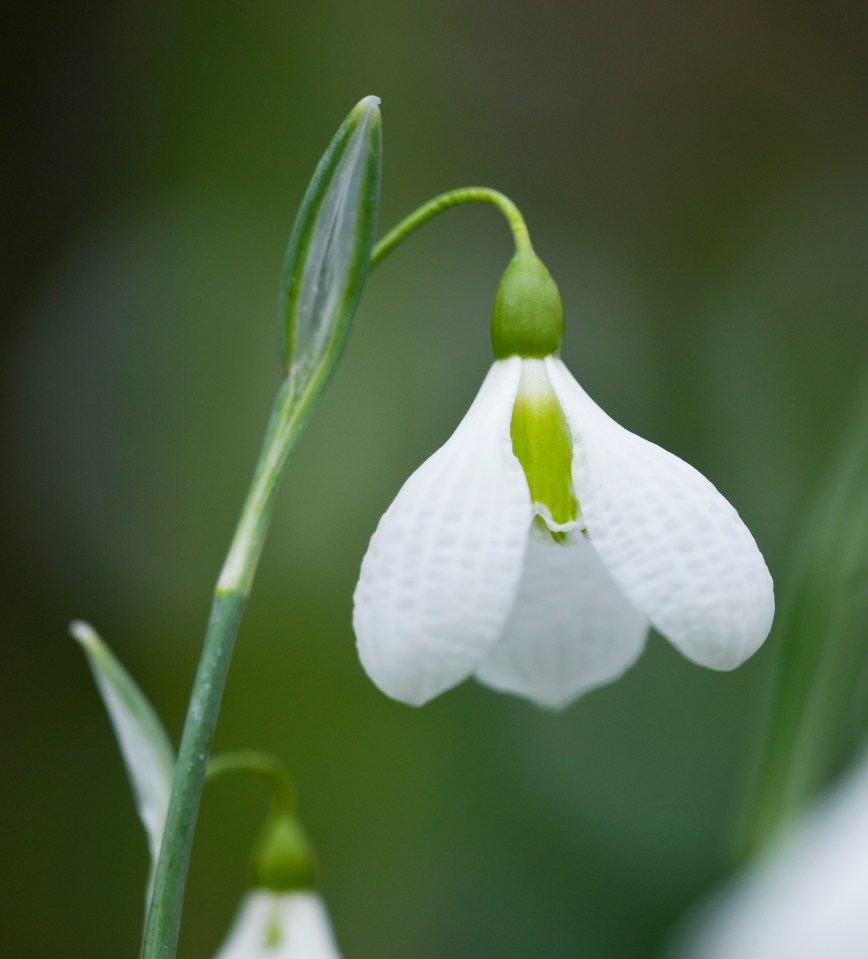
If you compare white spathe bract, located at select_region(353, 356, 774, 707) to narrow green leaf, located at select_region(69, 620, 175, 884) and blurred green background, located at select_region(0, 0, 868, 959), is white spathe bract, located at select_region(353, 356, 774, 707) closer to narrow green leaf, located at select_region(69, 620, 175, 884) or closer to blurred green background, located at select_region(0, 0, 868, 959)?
narrow green leaf, located at select_region(69, 620, 175, 884)

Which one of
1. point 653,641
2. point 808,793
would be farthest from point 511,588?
point 653,641

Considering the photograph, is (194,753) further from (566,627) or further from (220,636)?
(566,627)

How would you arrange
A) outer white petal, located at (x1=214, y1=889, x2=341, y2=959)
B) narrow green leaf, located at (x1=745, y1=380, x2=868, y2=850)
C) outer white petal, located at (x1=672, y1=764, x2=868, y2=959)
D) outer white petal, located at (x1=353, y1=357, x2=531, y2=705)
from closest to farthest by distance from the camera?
1. outer white petal, located at (x1=672, y1=764, x2=868, y2=959)
2. outer white petal, located at (x1=353, y1=357, x2=531, y2=705)
3. narrow green leaf, located at (x1=745, y1=380, x2=868, y2=850)
4. outer white petal, located at (x1=214, y1=889, x2=341, y2=959)

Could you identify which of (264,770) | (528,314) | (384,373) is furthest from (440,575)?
(384,373)

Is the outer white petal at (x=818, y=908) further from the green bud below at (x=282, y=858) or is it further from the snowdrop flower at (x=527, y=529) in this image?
the green bud below at (x=282, y=858)

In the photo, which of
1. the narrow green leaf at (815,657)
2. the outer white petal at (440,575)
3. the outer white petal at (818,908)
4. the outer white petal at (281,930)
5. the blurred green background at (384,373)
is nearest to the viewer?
the outer white petal at (818,908)

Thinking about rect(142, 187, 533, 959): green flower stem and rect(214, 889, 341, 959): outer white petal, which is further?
rect(214, 889, 341, 959): outer white petal

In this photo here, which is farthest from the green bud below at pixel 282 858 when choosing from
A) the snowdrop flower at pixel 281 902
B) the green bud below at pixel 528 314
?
the green bud below at pixel 528 314

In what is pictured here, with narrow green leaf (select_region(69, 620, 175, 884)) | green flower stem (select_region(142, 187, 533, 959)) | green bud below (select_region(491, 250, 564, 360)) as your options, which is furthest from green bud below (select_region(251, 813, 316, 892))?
green bud below (select_region(491, 250, 564, 360))
